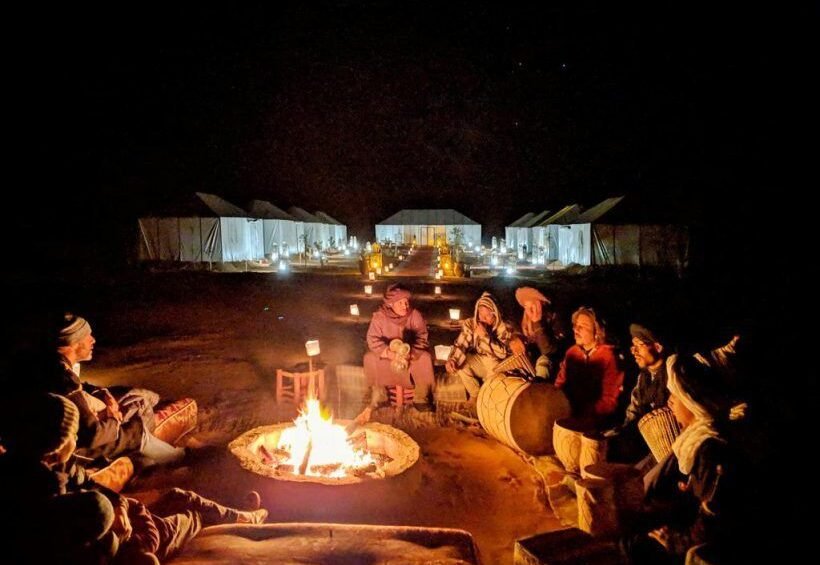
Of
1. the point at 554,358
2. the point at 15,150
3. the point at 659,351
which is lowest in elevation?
the point at 554,358

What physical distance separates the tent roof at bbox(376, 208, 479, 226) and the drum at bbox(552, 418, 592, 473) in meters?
54.8

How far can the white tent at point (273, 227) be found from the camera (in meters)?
34.6

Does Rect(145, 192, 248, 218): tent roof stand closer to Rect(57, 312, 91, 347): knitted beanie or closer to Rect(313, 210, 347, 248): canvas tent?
Rect(57, 312, 91, 347): knitted beanie

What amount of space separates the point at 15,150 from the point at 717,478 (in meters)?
48.2

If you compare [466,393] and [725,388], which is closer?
[725,388]

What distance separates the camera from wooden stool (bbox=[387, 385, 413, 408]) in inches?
264

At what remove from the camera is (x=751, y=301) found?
13.5 metres

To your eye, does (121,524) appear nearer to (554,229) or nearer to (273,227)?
(554,229)

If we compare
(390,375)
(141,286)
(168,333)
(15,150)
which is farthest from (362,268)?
(15,150)

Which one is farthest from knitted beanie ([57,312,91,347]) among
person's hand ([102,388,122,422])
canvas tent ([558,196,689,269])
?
canvas tent ([558,196,689,269])

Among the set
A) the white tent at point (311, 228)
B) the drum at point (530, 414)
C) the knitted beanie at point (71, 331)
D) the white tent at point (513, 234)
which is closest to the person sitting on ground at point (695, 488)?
the drum at point (530, 414)

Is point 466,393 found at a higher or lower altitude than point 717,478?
lower

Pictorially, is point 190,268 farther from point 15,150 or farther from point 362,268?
point 15,150

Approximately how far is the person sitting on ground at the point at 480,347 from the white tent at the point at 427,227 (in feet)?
168
